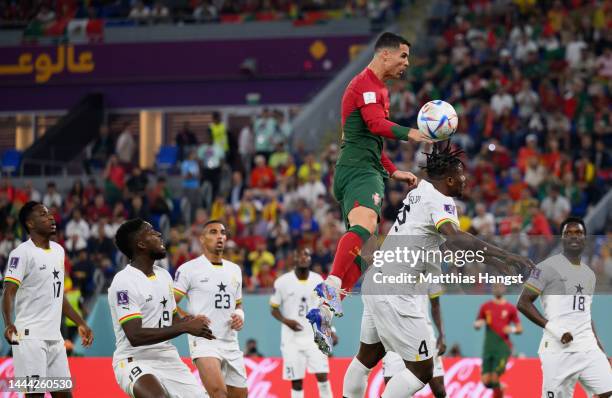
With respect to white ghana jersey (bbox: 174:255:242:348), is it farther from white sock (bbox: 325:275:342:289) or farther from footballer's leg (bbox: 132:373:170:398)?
white sock (bbox: 325:275:342:289)

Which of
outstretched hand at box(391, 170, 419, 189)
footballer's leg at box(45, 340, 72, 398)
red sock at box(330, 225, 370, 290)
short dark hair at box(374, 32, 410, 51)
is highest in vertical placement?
short dark hair at box(374, 32, 410, 51)

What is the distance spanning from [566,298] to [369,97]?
10.7 ft

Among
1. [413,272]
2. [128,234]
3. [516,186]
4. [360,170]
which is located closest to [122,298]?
[128,234]

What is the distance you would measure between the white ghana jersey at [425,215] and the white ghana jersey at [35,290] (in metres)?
4.06

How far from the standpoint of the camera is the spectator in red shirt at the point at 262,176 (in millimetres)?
25188

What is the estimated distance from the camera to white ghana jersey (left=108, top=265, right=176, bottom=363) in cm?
1067

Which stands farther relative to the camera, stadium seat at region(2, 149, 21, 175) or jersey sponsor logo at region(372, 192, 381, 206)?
stadium seat at region(2, 149, 21, 175)

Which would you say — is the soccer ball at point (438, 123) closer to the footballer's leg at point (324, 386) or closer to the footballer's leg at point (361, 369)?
the footballer's leg at point (361, 369)

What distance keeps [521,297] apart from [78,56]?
24.6 metres

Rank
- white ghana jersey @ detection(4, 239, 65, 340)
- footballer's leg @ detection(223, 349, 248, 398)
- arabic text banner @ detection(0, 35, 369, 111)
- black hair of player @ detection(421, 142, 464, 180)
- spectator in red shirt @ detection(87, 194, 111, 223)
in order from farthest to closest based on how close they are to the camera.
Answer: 1. arabic text banner @ detection(0, 35, 369, 111)
2. spectator in red shirt @ detection(87, 194, 111, 223)
3. footballer's leg @ detection(223, 349, 248, 398)
4. white ghana jersey @ detection(4, 239, 65, 340)
5. black hair of player @ detection(421, 142, 464, 180)

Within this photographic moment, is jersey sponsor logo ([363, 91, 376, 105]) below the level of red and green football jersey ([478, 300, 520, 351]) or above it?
above

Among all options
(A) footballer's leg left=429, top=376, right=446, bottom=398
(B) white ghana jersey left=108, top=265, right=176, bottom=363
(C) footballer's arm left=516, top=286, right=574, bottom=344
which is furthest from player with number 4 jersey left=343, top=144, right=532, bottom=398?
(A) footballer's leg left=429, top=376, right=446, bottom=398

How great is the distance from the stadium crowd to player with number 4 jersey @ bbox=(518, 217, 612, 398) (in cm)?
590

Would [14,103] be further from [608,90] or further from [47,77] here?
[608,90]
